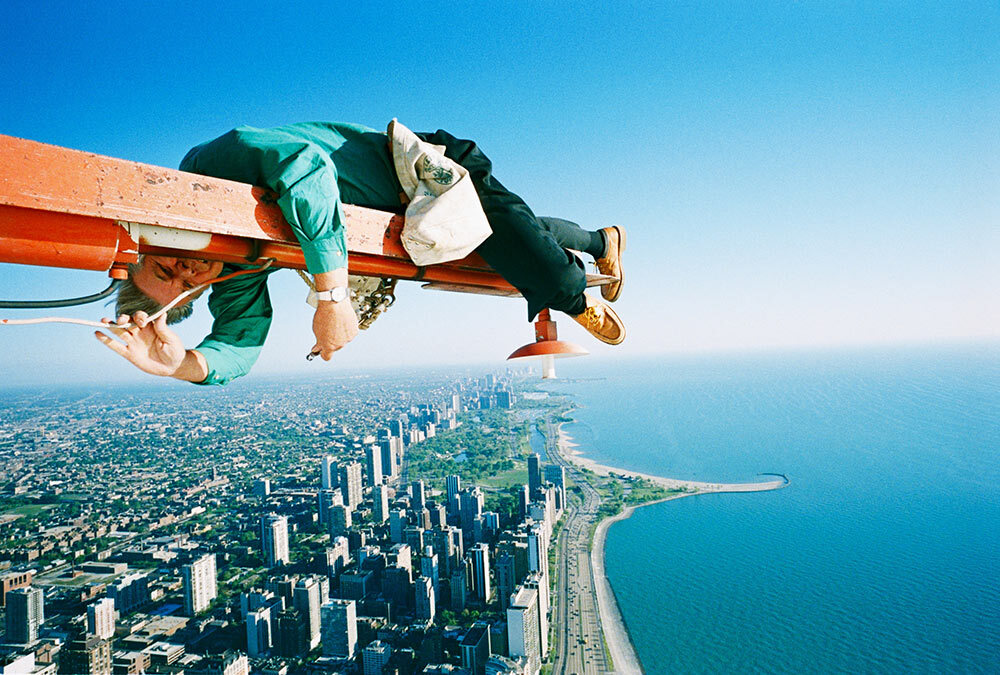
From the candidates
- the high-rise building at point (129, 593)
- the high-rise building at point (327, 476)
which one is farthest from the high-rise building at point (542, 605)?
the high-rise building at point (327, 476)

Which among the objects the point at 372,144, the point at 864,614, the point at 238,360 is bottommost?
the point at 864,614

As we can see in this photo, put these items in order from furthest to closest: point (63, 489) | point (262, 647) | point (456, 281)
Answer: point (63, 489) < point (262, 647) < point (456, 281)

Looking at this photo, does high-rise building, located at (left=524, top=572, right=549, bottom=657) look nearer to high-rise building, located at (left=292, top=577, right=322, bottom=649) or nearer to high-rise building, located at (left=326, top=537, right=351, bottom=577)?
high-rise building, located at (left=292, top=577, right=322, bottom=649)

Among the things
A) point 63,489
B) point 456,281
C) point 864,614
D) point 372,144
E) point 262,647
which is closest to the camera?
point 372,144

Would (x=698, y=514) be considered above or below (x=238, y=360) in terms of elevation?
below

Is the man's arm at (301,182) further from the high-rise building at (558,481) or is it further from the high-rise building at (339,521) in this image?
the high-rise building at (558,481)

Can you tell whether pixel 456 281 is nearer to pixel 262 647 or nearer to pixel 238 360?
pixel 238 360

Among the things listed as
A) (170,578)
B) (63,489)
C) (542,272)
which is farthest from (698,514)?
(63,489)

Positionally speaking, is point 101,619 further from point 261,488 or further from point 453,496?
point 453,496

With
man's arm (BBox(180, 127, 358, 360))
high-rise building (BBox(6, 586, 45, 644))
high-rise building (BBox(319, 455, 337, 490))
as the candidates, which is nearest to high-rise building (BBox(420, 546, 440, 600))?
high-rise building (BBox(319, 455, 337, 490))
